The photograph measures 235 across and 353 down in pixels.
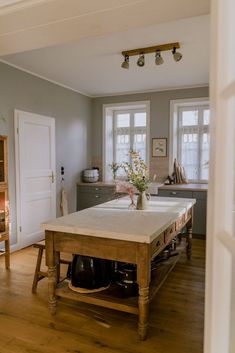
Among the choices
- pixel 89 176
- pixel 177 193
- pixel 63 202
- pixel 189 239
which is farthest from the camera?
pixel 89 176

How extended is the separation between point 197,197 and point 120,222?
8.45 ft

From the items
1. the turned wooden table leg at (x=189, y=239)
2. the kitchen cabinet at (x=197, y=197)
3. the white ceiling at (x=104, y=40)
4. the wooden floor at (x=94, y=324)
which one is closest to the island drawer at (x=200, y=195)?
the kitchen cabinet at (x=197, y=197)

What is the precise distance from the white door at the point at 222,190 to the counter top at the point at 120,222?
3.28 feet

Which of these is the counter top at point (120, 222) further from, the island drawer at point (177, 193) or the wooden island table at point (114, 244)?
the island drawer at point (177, 193)

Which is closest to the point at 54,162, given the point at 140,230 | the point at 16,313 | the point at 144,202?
the point at 144,202

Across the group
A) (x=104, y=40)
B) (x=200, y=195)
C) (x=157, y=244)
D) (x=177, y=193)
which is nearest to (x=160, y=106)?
(x=177, y=193)

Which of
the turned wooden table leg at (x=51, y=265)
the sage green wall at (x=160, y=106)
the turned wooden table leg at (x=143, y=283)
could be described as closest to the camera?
the turned wooden table leg at (x=143, y=283)

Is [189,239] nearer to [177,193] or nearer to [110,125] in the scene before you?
[177,193]

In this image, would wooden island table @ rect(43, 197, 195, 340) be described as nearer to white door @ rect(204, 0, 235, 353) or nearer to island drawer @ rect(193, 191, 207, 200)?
white door @ rect(204, 0, 235, 353)

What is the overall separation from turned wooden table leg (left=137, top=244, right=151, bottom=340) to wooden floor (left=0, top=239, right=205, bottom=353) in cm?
11

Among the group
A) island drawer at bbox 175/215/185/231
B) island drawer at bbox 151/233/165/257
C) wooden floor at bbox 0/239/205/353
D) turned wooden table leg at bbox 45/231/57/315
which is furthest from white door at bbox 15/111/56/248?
island drawer at bbox 151/233/165/257

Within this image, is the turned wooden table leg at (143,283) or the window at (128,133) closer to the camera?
the turned wooden table leg at (143,283)

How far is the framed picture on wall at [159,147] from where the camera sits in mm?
5242

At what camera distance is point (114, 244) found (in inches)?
77.9
